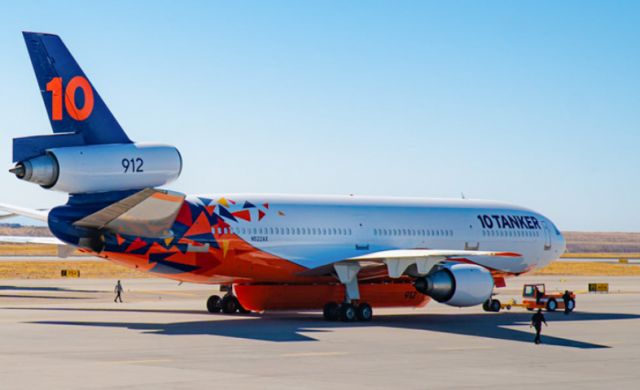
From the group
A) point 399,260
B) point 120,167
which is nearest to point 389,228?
point 399,260

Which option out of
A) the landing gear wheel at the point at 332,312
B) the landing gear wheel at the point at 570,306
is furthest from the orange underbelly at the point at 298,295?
the landing gear wheel at the point at 570,306

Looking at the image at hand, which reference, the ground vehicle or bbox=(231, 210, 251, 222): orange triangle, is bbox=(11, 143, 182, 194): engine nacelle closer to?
bbox=(231, 210, 251, 222): orange triangle

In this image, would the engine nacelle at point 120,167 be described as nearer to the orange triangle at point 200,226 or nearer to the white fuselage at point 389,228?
the orange triangle at point 200,226

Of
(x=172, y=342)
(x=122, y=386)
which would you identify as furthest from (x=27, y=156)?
(x=122, y=386)

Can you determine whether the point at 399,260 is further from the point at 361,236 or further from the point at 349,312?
the point at 361,236

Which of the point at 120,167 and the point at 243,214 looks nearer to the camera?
the point at 120,167

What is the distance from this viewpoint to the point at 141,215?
100ft

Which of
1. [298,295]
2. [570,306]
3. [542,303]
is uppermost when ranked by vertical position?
[298,295]

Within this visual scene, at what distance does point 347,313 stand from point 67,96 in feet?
39.3

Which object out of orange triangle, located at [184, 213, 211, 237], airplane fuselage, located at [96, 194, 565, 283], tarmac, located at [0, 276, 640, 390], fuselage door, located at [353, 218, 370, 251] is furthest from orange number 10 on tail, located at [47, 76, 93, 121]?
fuselage door, located at [353, 218, 370, 251]

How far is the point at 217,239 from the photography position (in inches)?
1344

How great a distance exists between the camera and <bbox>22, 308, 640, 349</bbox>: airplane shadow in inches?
1113

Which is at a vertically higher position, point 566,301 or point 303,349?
point 566,301

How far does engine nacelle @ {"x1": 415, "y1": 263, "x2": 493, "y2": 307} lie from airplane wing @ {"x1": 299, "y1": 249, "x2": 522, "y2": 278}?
1.40 ft
